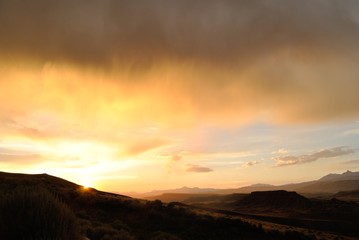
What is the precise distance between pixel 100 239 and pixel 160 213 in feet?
40.1

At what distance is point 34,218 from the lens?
891cm

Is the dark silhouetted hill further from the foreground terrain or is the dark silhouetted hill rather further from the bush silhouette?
the bush silhouette

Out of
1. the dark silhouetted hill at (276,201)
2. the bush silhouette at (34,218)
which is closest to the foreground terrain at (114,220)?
the bush silhouette at (34,218)

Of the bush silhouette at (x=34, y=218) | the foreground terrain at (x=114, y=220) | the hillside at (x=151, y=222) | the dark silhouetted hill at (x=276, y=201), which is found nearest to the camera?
the bush silhouette at (x=34, y=218)

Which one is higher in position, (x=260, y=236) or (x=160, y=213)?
(x=160, y=213)

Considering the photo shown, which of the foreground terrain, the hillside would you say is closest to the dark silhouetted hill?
the foreground terrain

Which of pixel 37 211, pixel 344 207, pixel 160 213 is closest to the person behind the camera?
pixel 37 211

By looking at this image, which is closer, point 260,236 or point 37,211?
point 37,211

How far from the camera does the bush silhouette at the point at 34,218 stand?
8.55 meters

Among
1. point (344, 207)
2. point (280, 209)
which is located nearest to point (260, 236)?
point (344, 207)

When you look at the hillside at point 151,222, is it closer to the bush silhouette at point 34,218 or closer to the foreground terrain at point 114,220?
the foreground terrain at point 114,220

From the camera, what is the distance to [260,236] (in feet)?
86.1

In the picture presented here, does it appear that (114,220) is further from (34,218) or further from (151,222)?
(34,218)

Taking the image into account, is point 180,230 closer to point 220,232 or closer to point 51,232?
point 220,232
